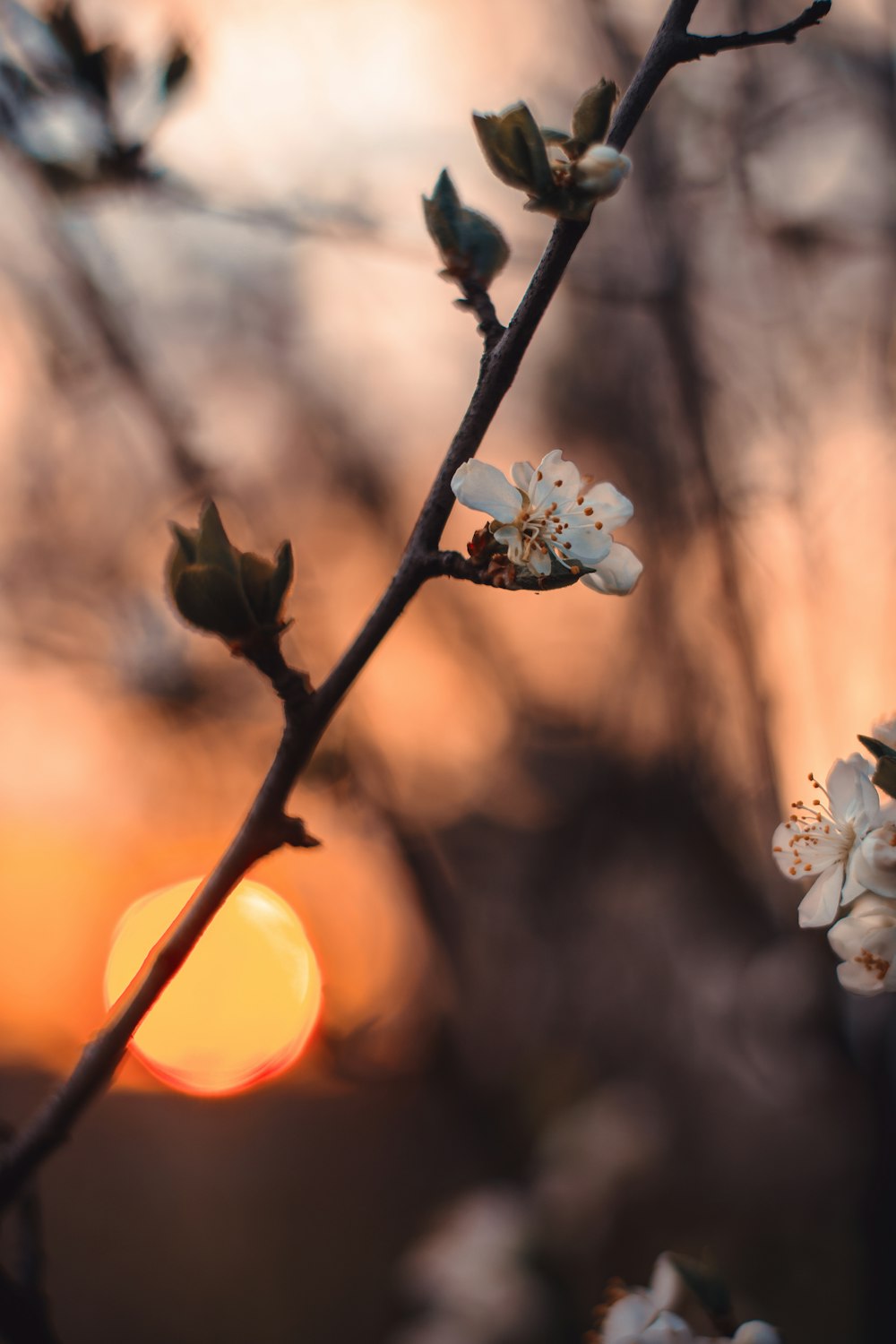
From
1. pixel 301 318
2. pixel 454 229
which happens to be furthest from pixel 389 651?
pixel 454 229

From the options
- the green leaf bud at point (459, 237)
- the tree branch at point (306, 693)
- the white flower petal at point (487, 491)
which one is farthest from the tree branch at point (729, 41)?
the white flower petal at point (487, 491)

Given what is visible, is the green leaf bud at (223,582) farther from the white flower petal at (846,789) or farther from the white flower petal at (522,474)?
the white flower petal at (846,789)

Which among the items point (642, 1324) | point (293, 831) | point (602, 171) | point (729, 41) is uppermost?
point (729, 41)

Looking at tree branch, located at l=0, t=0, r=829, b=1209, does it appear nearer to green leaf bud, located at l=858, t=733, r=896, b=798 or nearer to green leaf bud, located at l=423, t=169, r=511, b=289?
green leaf bud, located at l=423, t=169, r=511, b=289

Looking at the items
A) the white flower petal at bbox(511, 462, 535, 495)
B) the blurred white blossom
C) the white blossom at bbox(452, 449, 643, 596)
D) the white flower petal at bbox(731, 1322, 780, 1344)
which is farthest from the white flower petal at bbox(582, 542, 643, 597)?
the blurred white blossom

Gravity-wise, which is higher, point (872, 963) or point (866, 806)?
point (866, 806)

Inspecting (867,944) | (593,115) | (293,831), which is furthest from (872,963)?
(593,115)

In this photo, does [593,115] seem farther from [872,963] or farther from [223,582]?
[872,963]
